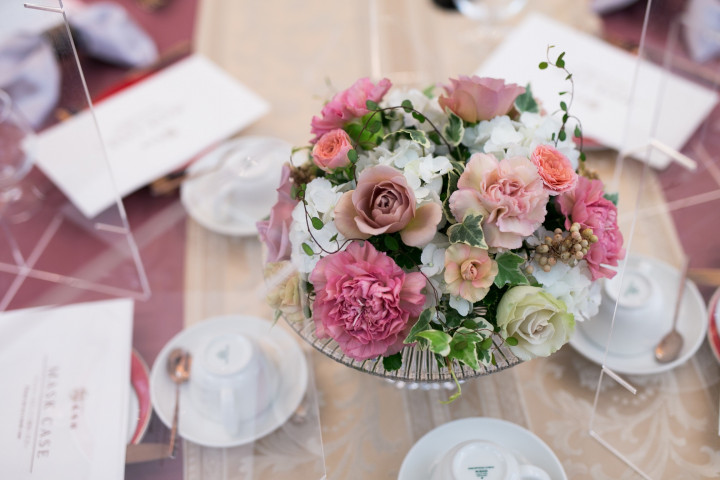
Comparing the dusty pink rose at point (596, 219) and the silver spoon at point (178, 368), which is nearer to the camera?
the dusty pink rose at point (596, 219)

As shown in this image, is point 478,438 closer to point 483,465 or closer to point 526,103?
point 483,465

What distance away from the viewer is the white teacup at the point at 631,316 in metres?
0.62

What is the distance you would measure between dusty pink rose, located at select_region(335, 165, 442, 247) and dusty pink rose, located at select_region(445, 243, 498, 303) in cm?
2

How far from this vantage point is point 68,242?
780mm

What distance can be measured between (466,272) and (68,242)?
557mm

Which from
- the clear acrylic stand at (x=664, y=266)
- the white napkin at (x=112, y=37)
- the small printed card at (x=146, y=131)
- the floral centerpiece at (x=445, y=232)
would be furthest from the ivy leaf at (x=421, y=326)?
the white napkin at (x=112, y=37)

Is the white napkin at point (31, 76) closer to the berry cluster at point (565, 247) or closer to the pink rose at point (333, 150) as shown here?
the pink rose at point (333, 150)

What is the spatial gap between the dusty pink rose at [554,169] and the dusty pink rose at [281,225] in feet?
0.69

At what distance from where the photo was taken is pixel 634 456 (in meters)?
0.58

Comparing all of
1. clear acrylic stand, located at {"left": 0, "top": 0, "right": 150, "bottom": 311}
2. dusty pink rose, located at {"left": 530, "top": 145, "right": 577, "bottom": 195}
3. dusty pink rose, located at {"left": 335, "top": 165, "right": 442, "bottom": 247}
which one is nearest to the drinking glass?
clear acrylic stand, located at {"left": 0, "top": 0, "right": 150, "bottom": 311}

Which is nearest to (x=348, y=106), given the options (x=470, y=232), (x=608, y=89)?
(x=470, y=232)

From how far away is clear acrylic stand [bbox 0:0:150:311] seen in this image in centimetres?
73

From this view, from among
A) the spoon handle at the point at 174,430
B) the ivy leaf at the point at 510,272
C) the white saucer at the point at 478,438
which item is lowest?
the spoon handle at the point at 174,430

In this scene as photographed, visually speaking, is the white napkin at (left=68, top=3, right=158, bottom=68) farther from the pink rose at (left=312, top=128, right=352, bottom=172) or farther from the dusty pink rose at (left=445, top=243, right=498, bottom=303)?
the dusty pink rose at (left=445, top=243, right=498, bottom=303)
